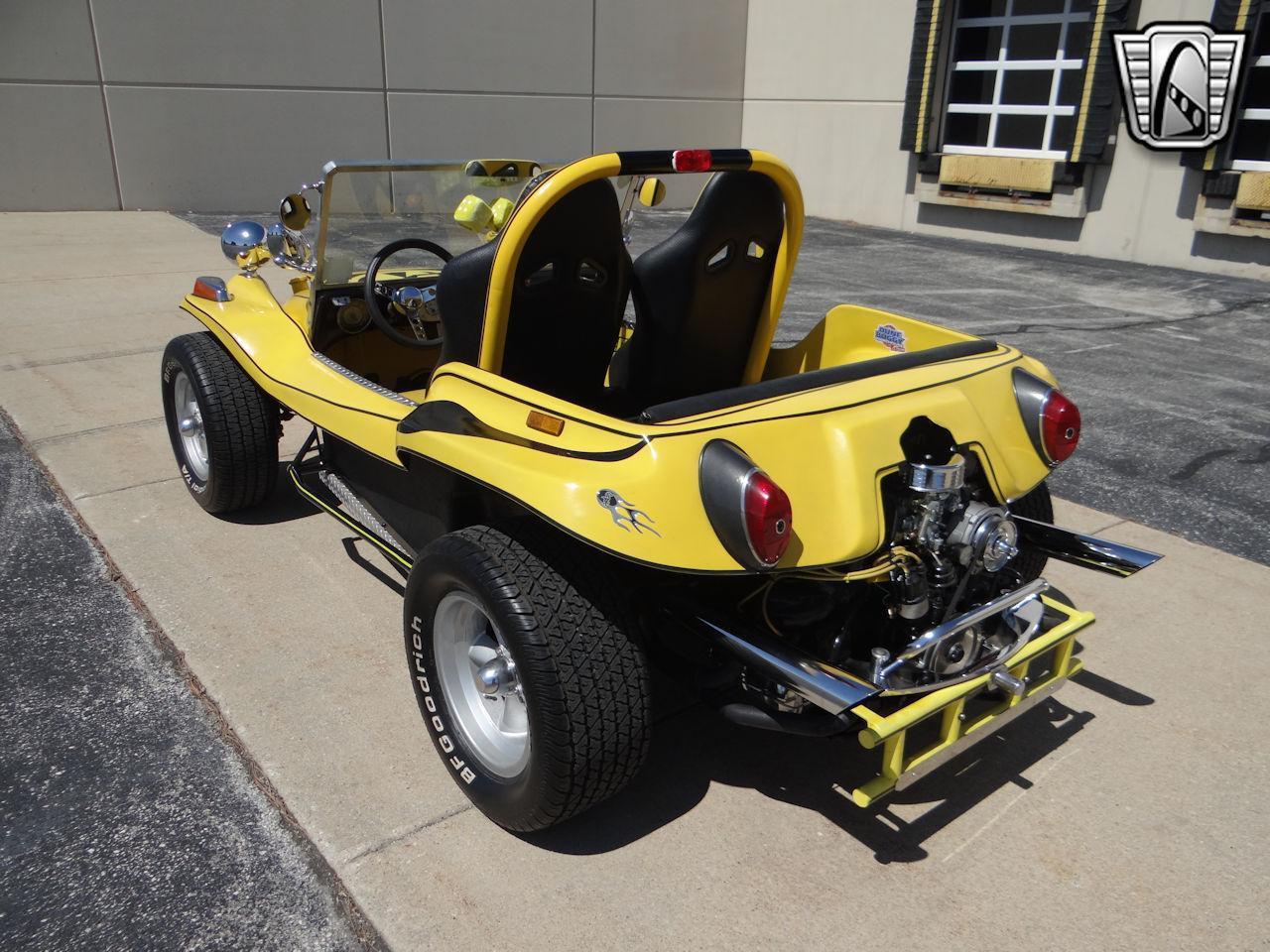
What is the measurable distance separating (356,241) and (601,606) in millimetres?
2151

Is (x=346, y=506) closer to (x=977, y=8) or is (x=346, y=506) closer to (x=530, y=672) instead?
(x=530, y=672)

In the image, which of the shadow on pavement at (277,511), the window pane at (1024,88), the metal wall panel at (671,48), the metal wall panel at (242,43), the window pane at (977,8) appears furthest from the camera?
the window pane at (1024,88)

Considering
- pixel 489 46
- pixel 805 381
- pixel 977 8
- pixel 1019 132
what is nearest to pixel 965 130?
pixel 977 8

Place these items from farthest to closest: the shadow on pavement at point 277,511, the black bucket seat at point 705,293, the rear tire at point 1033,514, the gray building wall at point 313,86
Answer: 1. the gray building wall at point 313,86
2. the shadow on pavement at point 277,511
3. the rear tire at point 1033,514
4. the black bucket seat at point 705,293

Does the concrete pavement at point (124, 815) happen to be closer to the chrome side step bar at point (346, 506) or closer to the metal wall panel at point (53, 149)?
the chrome side step bar at point (346, 506)

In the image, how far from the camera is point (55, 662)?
3150 millimetres

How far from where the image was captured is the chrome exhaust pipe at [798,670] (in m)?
2.12

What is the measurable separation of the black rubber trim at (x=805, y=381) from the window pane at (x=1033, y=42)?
1302cm

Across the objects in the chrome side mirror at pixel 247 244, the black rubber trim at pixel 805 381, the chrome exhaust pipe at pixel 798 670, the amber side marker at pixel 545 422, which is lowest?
the chrome exhaust pipe at pixel 798 670

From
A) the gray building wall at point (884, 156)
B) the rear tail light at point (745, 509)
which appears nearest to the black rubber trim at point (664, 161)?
the rear tail light at point (745, 509)

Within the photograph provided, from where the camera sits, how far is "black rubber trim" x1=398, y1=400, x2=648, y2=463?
2.26 m

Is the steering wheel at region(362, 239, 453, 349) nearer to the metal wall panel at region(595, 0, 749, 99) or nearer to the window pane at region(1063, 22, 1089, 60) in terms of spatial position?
the window pane at region(1063, 22, 1089, 60)

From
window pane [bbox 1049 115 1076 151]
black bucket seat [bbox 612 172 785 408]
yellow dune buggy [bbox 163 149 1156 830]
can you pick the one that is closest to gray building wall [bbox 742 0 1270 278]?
window pane [bbox 1049 115 1076 151]

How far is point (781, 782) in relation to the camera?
2717mm
